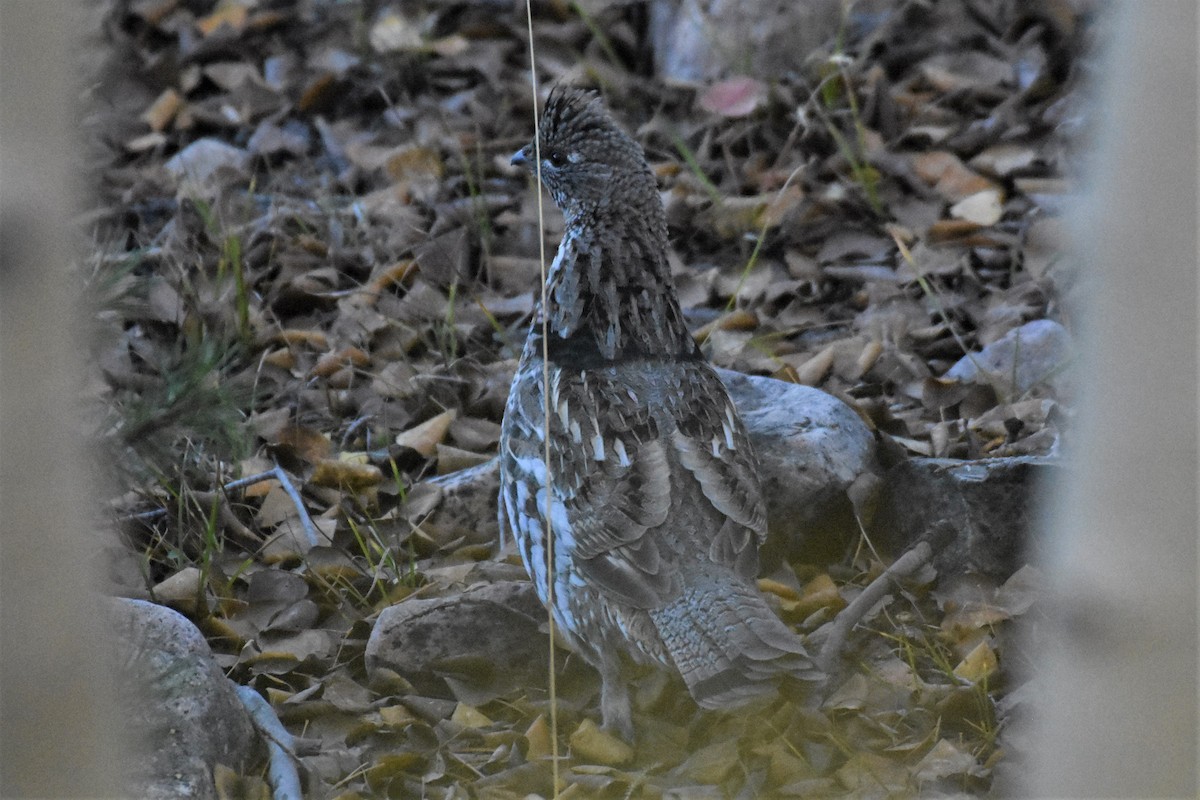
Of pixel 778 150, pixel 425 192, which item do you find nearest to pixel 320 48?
pixel 425 192

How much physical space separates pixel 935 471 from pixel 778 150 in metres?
2.64

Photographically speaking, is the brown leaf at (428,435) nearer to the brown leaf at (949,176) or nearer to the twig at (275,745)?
the twig at (275,745)

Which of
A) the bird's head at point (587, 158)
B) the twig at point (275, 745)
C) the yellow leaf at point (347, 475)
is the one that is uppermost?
the bird's head at point (587, 158)

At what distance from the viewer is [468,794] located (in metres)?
3.37

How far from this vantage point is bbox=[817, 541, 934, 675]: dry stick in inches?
140

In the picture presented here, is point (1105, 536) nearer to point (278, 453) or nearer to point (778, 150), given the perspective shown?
point (278, 453)

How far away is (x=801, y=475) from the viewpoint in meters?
4.04

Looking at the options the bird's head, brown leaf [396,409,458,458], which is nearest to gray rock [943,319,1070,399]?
the bird's head

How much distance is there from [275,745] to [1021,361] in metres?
2.92

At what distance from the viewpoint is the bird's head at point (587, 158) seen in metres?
3.97

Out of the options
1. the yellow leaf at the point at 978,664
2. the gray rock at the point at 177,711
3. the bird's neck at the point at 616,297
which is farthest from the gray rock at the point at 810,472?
the gray rock at the point at 177,711

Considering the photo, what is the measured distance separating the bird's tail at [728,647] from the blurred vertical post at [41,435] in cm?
193

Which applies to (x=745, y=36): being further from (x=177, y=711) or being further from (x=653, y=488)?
(x=177, y=711)

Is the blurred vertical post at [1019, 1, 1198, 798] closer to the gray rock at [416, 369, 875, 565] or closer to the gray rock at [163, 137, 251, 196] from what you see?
the gray rock at [416, 369, 875, 565]
